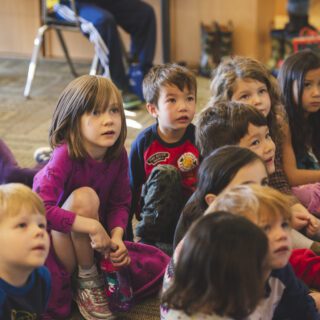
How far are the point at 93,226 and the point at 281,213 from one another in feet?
1.81

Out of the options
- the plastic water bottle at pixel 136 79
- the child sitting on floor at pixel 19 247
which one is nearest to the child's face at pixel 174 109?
Result: the child sitting on floor at pixel 19 247

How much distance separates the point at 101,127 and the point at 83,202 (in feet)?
0.64

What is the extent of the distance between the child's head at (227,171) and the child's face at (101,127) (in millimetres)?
305

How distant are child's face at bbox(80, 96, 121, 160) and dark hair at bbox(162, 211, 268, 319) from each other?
61cm

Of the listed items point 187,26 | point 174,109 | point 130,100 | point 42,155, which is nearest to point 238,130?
point 174,109

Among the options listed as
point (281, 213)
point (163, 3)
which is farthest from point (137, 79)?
point (281, 213)

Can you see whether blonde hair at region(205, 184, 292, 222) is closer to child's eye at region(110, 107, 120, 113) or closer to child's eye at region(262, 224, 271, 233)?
child's eye at region(262, 224, 271, 233)

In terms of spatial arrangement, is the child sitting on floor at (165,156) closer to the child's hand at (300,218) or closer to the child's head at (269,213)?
the child's hand at (300,218)

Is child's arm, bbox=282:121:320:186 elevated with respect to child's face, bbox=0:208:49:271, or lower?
lower

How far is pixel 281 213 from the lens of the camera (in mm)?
1238

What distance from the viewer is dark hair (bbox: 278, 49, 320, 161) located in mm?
2131

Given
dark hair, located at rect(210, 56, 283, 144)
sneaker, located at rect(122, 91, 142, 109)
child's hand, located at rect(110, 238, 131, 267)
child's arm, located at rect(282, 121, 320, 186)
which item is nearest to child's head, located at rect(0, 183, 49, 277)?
child's hand, located at rect(110, 238, 131, 267)

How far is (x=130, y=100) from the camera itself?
3473mm

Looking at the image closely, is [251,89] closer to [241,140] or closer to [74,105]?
[241,140]
